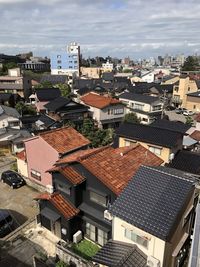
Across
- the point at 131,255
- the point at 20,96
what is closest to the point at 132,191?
the point at 131,255

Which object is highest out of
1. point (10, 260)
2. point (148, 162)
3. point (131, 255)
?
point (148, 162)

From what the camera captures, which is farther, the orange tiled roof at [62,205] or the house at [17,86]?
the house at [17,86]

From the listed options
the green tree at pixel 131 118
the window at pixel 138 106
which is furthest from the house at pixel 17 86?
the green tree at pixel 131 118

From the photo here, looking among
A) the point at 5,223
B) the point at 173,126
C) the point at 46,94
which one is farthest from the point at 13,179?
the point at 46,94

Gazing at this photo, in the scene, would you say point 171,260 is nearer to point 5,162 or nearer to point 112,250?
point 112,250

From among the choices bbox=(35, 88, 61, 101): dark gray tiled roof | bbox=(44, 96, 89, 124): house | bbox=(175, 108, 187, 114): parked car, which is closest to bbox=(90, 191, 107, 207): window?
bbox=(44, 96, 89, 124): house

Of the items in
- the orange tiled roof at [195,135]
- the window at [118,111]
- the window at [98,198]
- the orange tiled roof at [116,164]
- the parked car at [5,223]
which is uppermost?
the orange tiled roof at [116,164]

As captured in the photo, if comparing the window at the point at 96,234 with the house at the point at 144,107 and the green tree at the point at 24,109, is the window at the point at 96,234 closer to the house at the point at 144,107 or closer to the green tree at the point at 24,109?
the house at the point at 144,107
